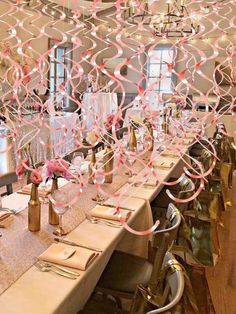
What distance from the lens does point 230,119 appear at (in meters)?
8.25

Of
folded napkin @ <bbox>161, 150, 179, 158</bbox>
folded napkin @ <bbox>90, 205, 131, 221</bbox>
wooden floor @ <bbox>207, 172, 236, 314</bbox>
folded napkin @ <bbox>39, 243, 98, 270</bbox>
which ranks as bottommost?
wooden floor @ <bbox>207, 172, 236, 314</bbox>

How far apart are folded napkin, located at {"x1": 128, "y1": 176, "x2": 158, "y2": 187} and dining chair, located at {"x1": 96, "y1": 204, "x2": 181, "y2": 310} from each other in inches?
28.5

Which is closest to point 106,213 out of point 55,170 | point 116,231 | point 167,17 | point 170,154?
point 116,231

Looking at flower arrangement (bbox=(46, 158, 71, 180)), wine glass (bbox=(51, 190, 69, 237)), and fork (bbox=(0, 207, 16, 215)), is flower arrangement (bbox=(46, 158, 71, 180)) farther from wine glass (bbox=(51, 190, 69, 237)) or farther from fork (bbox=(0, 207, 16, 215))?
fork (bbox=(0, 207, 16, 215))

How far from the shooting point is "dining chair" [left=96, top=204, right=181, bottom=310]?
1.85 m

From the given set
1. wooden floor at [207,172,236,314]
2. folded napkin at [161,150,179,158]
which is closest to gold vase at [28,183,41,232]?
wooden floor at [207,172,236,314]

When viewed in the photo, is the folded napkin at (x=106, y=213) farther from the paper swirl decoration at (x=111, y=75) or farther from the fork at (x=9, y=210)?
the fork at (x=9, y=210)

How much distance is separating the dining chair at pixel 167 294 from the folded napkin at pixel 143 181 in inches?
49.2

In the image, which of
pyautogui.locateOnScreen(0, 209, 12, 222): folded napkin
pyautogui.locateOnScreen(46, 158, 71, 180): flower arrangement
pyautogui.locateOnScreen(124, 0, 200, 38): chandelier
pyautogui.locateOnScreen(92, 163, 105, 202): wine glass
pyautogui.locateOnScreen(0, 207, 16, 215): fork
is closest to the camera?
pyautogui.locateOnScreen(46, 158, 71, 180): flower arrangement

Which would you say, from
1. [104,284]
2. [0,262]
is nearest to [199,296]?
[104,284]

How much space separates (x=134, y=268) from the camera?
84.6 inches

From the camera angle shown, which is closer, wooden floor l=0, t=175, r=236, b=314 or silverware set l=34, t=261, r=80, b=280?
silverware set l=34, t=261, r=80, b=280

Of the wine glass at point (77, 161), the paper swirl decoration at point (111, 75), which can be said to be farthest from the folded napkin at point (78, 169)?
the paper swirl decoration at point (111, 75)

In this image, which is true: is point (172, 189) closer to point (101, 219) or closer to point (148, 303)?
point (101, 219)
